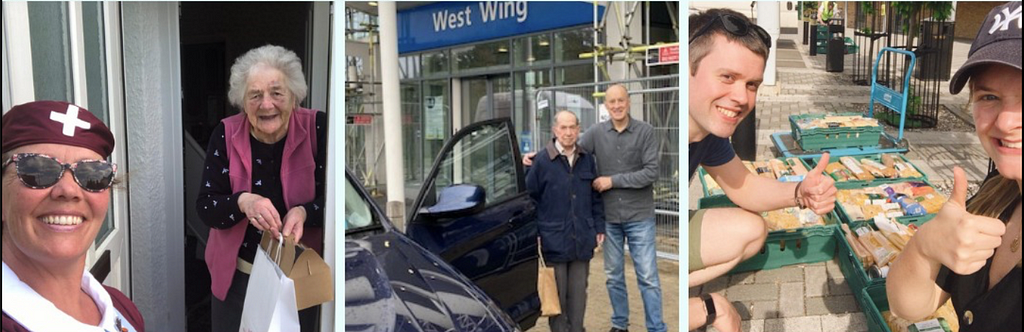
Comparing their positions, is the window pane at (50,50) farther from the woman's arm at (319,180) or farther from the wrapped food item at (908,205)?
the wrapped food item at (908,205)

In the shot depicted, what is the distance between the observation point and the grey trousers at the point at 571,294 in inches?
141

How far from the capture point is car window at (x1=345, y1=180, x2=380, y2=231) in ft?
8.44

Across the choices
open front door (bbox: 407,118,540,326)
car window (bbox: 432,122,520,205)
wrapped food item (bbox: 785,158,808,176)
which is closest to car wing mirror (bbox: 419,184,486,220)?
open front door (bbox: 407,118,540,326)

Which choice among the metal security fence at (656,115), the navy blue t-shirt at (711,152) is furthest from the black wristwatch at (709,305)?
the metal security fence at (656,115)

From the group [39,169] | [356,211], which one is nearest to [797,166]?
[356,211]

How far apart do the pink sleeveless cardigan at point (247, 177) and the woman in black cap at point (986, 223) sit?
1819 mm

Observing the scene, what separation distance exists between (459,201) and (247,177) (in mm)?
1171

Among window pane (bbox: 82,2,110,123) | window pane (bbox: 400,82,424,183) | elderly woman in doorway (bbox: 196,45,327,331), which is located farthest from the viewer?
window pane (bbox: 400,82,424,183)

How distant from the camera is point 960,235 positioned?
2.29 meters

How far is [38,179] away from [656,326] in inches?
99.6

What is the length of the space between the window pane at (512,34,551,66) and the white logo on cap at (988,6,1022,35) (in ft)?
9.18

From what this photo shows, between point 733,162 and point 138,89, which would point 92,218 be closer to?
point 138,89

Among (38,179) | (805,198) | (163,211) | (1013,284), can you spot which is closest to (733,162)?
(805,198)

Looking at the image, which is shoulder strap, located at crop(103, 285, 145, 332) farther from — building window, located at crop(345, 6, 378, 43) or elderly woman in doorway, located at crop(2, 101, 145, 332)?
building window, located at crop(345, 6, 378, 43)
